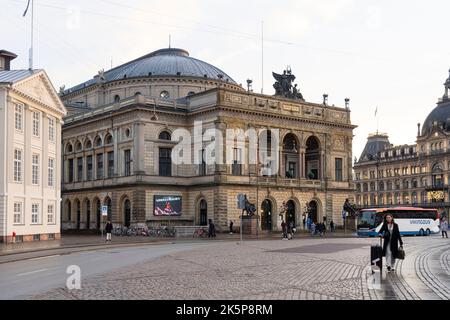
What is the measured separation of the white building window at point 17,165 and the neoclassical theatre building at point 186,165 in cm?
2677

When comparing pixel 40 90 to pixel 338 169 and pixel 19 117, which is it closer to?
pixel 19 117

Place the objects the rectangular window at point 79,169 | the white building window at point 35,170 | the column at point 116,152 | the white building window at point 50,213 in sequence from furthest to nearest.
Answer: the rectangular window at point 79,169 → the column at point 116,152 → the white building window at point 50,213 → the white building window at point 35,170

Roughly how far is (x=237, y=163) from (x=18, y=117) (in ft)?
109

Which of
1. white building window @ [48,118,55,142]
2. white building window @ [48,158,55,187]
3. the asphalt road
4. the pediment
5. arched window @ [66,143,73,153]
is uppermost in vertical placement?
the pediment

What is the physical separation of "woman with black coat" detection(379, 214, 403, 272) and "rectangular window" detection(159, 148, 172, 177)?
5818 cm

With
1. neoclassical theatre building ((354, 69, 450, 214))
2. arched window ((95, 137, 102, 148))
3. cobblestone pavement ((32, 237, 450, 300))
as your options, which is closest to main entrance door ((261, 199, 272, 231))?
arched window ((95, 137, 102, 148))

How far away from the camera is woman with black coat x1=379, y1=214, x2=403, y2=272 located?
23091mm

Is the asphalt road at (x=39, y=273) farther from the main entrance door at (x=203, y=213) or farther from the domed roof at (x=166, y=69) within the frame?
the domed roof at (x=166, y=69)

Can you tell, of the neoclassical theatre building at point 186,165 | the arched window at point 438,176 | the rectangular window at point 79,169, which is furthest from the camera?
the arched window at point 438,176

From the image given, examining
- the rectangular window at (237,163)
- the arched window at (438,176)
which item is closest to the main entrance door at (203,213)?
the rectangular window at (237,163)

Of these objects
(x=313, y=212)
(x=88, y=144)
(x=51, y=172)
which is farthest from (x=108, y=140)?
(x=313, y=212)

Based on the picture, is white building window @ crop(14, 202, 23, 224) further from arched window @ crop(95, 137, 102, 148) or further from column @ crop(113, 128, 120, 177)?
arched window @ crop(95, 137, 102, 148)

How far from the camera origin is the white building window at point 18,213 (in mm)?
50125

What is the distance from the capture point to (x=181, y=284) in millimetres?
19500
